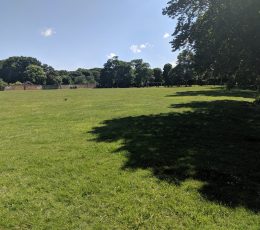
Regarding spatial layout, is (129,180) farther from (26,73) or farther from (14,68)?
(14,68)

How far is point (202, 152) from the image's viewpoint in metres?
10.0

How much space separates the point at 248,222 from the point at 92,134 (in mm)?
7893

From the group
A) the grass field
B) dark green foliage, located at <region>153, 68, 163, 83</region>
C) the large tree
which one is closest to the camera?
the grass field

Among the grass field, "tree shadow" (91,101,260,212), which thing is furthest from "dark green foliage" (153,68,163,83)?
the grass field

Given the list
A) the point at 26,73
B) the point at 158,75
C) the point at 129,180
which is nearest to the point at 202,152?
the point at 129,180

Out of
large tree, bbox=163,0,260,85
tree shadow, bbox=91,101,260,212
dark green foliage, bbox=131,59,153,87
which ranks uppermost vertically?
large tree, bbox=163,0,260,85

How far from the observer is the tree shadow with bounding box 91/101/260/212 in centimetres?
711

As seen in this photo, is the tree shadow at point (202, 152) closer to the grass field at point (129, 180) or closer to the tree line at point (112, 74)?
the grass field at point (129, 180)

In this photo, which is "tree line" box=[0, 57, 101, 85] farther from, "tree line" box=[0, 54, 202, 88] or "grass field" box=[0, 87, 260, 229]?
"grass field" box=[0, 87, 260, 229]

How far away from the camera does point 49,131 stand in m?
13.7

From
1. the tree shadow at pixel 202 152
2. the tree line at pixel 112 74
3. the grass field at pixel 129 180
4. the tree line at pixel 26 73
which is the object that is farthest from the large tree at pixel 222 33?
the tree line at pixel 26 73

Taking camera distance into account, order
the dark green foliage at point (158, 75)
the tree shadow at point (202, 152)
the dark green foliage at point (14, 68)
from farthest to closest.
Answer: the dark green foliage at point (14, 68)
the dark green foliage at point (158, 75)
the tree shadow at point (202, 152)

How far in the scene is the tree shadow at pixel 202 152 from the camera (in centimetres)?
711

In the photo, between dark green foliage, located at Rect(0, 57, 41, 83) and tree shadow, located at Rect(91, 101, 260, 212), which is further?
dark green foliage, located at Rect(0, 57, 41, 83)
